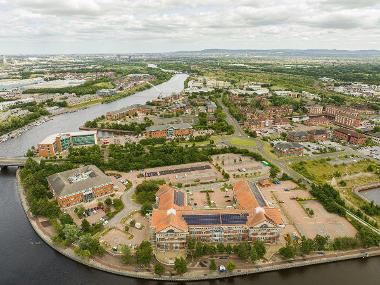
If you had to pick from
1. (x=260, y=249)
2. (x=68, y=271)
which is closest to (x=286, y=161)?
(x=260, y=249)

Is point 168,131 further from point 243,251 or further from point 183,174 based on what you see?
point 243,251

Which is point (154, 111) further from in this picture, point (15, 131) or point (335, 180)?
point (335, 180)

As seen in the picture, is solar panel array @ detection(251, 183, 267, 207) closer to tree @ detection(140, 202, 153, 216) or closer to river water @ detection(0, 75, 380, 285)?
river water @ detection(0, 75, 380, 285)

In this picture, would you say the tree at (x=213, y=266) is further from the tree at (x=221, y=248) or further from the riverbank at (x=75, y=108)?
the riverbank at (x=75, y=108)

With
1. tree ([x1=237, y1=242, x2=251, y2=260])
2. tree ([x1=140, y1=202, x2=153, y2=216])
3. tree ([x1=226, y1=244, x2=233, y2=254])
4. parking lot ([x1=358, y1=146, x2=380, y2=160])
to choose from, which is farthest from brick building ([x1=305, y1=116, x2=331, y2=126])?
tree ([x1=226, y1=244, x2=233, y2=254])

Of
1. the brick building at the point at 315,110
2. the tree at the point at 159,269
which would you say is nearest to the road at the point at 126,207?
the tree at the point at 159,269

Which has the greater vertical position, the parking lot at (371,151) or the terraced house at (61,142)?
the terraced house at (61,142)

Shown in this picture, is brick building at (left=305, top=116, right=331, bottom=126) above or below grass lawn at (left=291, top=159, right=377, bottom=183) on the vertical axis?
above
